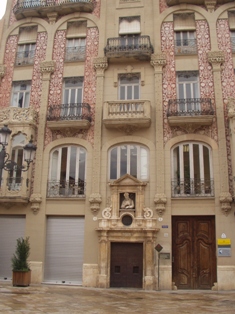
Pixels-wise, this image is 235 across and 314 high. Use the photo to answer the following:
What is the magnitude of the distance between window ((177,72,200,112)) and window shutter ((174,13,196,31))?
294cm

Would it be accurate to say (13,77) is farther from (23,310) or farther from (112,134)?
(23,310)

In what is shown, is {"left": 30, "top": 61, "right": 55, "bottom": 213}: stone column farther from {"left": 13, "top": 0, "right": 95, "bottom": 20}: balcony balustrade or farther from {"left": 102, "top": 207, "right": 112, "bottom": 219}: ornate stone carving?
{"left": 13, "top": 0, "right": 95, "bottom": 20}: balcony balustrade

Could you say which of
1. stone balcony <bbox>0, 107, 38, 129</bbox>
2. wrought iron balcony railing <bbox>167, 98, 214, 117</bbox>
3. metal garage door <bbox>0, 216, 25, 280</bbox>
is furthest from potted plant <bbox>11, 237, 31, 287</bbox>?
wrought iron balcony railing <bbox>167, 98, 214, 117</bbox>

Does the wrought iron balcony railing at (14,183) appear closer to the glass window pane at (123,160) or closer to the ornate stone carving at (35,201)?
the ornate stone carving at (35,201)

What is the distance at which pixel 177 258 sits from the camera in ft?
55.0

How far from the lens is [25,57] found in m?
21.1

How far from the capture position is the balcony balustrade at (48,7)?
69.0 ft

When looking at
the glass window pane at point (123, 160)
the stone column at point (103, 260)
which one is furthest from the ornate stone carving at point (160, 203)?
the stone column at point (103, 260)

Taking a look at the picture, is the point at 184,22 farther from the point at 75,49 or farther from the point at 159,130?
the point at 159,130

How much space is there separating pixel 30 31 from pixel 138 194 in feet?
41.3

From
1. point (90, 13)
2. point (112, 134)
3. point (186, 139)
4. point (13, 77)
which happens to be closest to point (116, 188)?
point (112, 134)

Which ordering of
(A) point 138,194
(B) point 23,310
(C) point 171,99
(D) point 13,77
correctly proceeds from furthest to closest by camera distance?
(D) point 13,77
(C) point 171,99
(A) point 138,194
(B) point 23,310

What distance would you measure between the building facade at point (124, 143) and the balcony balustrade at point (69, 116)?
0.06 m

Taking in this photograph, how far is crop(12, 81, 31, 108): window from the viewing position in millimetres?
20297
